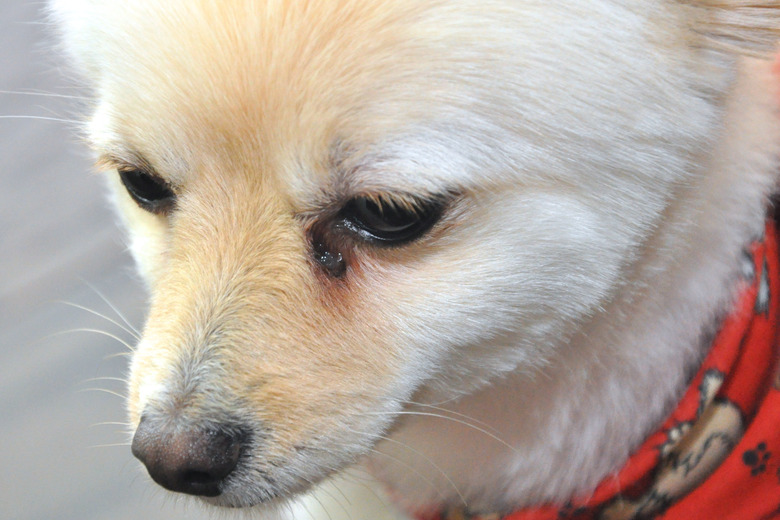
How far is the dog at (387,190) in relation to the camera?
1.20 metres

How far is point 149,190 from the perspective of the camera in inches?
59.6

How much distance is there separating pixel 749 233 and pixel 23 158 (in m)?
3.06

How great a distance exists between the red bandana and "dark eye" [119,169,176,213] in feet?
3.26

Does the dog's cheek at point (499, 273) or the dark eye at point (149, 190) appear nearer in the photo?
the dog's cheek at point (499, 273)

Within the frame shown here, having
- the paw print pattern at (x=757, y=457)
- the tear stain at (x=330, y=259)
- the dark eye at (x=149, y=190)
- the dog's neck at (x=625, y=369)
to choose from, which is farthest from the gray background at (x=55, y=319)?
the paw print pattern at (x=757, y=457)

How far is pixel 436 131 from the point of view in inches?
47.7

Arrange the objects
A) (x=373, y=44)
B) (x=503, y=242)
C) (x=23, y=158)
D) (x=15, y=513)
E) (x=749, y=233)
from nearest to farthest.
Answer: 1. (x=373, y=44)
2. (x=503, y=242)
3. (x=749, y=233)
4. (x=15, y=513)
5. (x=23, y=158)

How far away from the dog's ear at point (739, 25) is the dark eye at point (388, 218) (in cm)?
55

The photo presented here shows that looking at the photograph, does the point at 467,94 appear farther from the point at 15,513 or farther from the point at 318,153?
the point at 15,513

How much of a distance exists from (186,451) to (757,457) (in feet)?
3.82

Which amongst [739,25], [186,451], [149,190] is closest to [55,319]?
[149,190]

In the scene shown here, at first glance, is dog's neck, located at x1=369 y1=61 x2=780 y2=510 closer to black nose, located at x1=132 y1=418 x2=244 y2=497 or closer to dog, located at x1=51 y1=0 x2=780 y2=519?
dog, located at x1=51 y1=0 x2=780 y2=519

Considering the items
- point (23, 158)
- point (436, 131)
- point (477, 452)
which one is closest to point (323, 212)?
point (436, 131)

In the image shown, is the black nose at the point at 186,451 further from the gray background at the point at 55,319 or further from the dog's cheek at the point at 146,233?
the gray background at the point at 55,319
